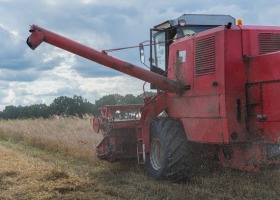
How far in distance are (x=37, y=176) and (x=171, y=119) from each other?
2321 mm

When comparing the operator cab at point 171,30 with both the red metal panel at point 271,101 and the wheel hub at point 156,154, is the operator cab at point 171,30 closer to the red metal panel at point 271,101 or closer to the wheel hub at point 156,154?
the wheel hub at point 156,154

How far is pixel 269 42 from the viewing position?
587cm

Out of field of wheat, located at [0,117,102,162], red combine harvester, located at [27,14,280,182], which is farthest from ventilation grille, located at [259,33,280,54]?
field of wheat, located at [0,117,102,162]

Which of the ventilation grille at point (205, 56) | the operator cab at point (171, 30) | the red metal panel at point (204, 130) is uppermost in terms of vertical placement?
the operator cab at point (171, 30)

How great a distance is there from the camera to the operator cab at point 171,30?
7.70 metres

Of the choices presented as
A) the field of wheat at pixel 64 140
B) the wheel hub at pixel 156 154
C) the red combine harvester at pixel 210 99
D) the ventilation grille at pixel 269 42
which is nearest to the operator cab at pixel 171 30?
the red combine harvester at pixel 210 99

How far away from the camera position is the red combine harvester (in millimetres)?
5383

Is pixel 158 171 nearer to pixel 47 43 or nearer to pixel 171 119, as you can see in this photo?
pixel 171 119

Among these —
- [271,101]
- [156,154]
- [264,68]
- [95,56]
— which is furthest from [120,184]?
[264,68]

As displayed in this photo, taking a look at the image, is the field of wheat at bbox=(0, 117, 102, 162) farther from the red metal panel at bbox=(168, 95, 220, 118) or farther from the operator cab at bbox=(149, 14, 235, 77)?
the red metal panel at bbox=(168, 95, 220, 118)

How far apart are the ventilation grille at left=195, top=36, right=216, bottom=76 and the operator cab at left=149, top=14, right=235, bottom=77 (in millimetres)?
1421

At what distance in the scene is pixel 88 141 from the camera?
38.9 feet

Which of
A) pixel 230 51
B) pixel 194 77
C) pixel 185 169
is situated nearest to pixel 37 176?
pixel 185 169

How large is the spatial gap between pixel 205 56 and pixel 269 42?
89cm
